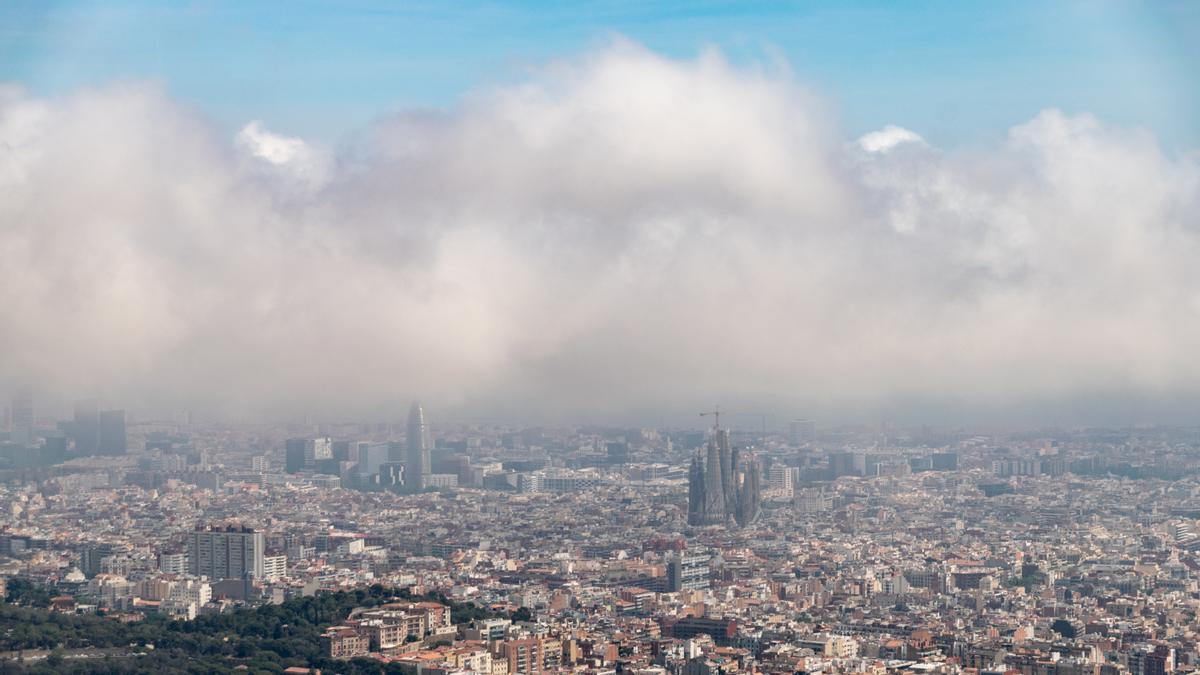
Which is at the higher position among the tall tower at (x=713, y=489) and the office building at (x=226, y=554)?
the tall tower at (x=713, y=489)

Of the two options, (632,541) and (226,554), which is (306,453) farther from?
(226,554)

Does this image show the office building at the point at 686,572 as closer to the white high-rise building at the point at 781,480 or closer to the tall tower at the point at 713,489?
the tall tower at the point at 713,489

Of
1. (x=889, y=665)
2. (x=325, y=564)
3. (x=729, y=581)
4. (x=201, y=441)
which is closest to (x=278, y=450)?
(x=201, y=441)

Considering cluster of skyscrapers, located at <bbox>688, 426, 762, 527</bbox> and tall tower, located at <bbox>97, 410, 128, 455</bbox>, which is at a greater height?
tall tower, located at <bbox>97, 410, 128, 455</bbox>

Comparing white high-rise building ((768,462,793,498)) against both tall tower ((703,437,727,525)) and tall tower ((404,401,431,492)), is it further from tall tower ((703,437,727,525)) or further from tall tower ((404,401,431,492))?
tall tower ((404,401,431,492))

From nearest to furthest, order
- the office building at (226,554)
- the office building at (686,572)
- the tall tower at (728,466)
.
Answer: the office building at (686,572) < the office building at (226,554) < the tall tower at (728,466)

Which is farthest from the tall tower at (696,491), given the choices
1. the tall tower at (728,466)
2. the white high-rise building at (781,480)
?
the white high-rise building at (781,480)

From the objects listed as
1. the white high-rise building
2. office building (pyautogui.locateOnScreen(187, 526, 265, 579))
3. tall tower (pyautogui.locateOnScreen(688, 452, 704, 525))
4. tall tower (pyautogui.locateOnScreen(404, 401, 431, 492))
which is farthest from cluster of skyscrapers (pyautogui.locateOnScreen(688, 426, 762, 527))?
office building (pyautogui.locateOnScreen(187, 526, 265, 579))
